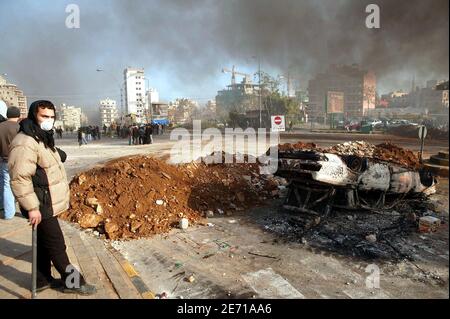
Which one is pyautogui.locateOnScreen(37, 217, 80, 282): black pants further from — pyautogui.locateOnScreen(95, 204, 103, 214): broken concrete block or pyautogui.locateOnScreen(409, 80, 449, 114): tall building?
pyautogui.locateOnScreen(409, 80, 449, 114): tall building

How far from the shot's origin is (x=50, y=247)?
293 cm

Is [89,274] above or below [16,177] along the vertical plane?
below

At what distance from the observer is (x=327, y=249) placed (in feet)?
15.0

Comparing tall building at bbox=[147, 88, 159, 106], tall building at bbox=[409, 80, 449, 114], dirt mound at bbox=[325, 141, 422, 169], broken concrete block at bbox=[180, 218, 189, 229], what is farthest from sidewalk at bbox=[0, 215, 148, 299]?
tall building at bbox=[147, 88, 159, 106]

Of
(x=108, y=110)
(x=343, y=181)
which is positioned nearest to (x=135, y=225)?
(x=343, y=181)

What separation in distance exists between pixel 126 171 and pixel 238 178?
2770mm

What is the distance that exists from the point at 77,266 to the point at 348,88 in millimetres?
25550

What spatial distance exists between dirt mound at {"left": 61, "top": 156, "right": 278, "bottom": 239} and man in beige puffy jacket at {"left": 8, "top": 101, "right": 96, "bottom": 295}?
1.96 m

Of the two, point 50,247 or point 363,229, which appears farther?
point 363,229

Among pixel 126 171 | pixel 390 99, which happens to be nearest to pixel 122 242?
pixel 126 171

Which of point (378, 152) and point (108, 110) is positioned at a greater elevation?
point (108, 110)

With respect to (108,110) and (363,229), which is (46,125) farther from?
(108,110)
